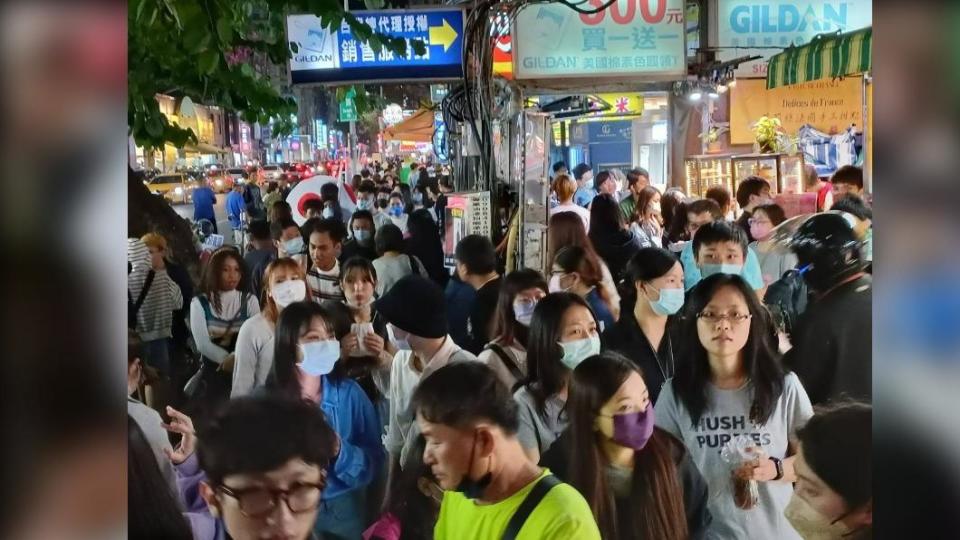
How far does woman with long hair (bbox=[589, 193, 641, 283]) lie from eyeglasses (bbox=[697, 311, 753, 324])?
0.31 metres

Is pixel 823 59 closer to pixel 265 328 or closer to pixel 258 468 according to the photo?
pixel 265 328

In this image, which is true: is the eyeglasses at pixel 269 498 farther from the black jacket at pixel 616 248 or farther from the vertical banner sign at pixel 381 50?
the vertical banner sign at pixel 381 50

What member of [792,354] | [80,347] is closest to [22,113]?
[80,347]

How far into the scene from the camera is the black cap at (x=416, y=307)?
2.77 meters

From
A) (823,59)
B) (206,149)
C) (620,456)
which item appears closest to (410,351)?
(620,456)

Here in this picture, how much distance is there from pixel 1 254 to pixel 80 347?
24 cm

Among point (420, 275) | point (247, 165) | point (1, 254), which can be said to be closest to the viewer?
point (1, 254)

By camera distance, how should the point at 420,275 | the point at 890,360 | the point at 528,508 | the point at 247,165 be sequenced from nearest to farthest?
1. the point at 890,360
2. the point at 528,508
3. the point at 420,275
4. the point at 247,165

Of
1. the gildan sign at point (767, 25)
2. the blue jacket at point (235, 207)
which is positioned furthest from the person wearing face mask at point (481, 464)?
the gildan sign at point (767, 25)


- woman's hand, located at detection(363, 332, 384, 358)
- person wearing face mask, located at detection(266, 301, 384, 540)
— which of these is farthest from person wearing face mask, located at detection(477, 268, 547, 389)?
person wearing face mask, located at detection(266, 301, 384, 540)

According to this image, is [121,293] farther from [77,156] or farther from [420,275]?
[420,275]

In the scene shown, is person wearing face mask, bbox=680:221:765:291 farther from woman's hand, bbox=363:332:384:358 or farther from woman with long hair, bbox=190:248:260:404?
woman with long hair, bbox=190:248:260:404

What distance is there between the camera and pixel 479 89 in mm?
3846

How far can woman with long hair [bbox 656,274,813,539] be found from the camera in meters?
2.71
